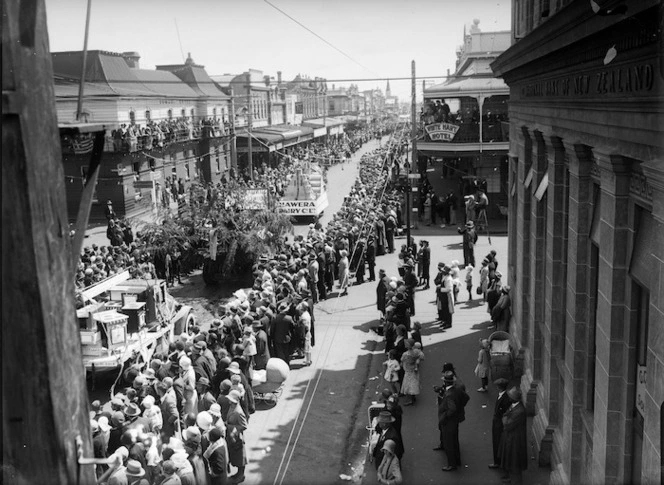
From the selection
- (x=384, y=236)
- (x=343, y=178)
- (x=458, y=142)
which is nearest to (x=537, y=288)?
(x=384, y=236)

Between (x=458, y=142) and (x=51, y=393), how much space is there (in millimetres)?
32752

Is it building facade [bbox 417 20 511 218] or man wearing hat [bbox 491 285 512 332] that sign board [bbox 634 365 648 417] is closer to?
man wearing hat [bbox 491 285 512 332]

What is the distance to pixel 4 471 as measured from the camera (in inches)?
106

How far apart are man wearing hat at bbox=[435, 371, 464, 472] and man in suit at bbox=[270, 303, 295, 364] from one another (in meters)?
4.81

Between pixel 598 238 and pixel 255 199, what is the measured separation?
16.7 m

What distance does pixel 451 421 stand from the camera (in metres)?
10.4

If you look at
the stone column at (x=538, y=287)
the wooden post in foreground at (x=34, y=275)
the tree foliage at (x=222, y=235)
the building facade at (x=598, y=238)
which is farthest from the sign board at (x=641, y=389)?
the tree foliage at (x=222, y=235)

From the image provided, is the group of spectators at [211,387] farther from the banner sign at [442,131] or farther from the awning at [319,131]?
the awning at [319,131]

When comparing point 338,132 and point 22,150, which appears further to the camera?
point 338,132

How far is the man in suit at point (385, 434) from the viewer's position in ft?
31.7

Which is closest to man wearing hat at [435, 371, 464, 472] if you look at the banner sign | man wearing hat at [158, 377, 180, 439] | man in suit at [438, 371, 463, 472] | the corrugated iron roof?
man in suit at [438, 371, 463, 472]

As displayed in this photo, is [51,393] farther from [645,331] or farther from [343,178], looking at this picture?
[343,178]

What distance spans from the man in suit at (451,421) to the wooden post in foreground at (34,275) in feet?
27.5

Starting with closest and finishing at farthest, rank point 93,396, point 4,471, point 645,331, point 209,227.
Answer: point 4,471, point 645,331, point 93,396, point 209,227
